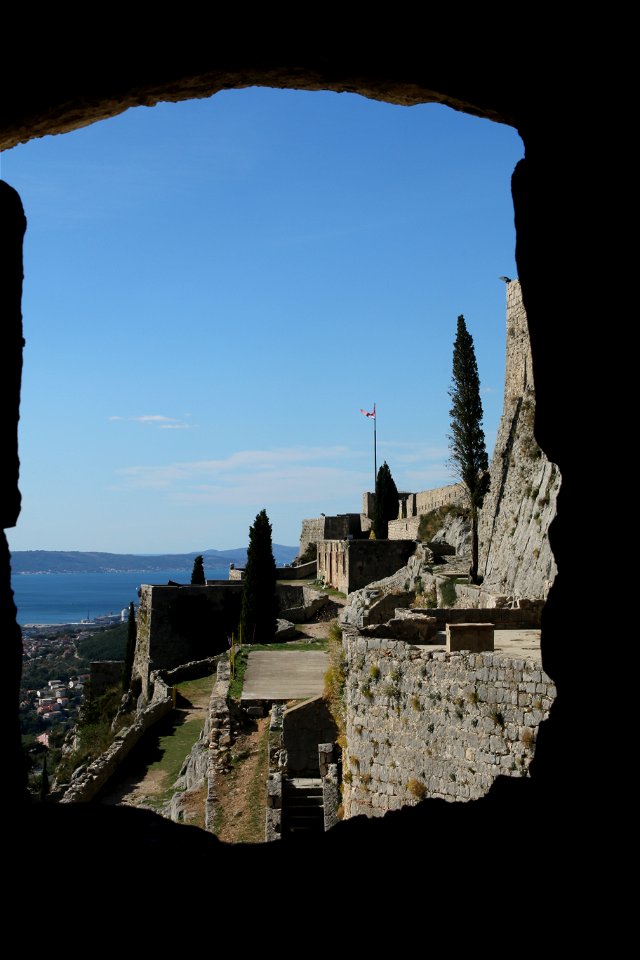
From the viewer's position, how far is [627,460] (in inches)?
162

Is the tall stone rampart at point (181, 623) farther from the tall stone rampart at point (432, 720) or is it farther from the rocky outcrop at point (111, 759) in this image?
the tall stone rampart at point (432, 720)

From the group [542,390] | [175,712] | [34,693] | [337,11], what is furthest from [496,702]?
[34,693]

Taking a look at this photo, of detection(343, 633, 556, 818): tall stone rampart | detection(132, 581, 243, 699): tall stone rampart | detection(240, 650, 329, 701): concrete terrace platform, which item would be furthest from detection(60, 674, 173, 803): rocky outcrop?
detection(343, 633, 556, 818): tall stone rampart

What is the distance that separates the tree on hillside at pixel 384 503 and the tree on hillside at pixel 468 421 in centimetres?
2754

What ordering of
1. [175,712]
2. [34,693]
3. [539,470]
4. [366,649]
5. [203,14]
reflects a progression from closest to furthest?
[203,14] < [366,649] < [175,712] < [539,470] < [34,693]

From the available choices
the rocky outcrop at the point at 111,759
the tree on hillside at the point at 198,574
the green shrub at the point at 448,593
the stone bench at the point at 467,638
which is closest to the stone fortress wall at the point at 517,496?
the green shrub at the point at 448,593

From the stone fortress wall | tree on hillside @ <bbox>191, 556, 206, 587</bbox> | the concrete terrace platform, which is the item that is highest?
the stone fortress wall

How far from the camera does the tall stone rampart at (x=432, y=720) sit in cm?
968

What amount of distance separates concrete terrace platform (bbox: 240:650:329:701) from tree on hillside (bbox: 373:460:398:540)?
116 feet

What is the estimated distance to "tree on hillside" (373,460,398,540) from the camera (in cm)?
6825

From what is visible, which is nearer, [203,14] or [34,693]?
[203,14]

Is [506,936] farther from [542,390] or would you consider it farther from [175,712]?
[175,712]

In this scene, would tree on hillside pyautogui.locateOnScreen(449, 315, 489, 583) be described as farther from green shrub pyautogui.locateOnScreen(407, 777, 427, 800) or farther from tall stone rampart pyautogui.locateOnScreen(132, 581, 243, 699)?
green shrub pyautogui.locateOnScreen(407, 777, 427, 800)

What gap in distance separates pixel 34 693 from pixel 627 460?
108m
